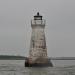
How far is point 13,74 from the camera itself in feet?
75.6

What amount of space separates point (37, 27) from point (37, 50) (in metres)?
2.11

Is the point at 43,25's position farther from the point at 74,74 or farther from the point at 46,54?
the point at 74,74

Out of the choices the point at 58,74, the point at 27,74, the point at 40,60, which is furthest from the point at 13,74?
the point at 40,60

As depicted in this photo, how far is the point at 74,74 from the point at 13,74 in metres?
4.12

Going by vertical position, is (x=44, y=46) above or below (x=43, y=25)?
below

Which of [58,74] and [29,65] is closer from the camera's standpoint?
[58,74]

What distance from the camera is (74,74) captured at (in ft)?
74.8

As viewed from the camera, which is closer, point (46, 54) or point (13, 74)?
point (13, 74)

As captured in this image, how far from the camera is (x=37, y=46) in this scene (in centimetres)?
3048

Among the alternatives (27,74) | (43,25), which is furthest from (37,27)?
(27,74)

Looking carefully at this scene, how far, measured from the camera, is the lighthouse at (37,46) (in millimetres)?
30122

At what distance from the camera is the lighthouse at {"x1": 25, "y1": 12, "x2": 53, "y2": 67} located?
30122 millimetres

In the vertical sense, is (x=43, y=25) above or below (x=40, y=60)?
above

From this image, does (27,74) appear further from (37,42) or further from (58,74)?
(37,42)
